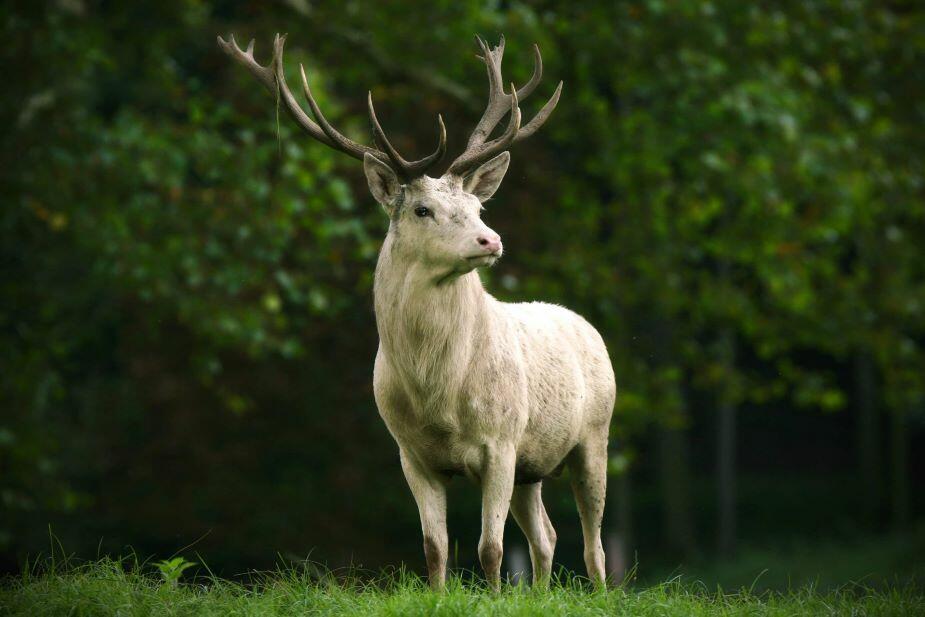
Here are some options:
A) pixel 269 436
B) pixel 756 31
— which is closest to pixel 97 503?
pixel 269 436

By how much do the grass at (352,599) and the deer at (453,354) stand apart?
0.29m

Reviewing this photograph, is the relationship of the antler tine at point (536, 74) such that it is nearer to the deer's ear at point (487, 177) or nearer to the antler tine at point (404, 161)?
the deer's ear at point (487, 177)

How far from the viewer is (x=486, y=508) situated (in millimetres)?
5113

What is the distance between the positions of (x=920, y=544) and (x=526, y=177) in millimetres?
7809

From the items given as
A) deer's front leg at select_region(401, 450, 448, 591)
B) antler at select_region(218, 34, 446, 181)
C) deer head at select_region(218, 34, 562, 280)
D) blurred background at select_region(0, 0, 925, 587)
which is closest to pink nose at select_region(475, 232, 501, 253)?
deer head at select_region(218, 34, 562, 280)

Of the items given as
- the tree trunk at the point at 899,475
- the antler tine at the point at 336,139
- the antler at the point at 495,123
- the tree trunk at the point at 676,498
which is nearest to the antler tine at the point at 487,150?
the antler at the point at 495,123

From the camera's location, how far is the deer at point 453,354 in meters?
5.14

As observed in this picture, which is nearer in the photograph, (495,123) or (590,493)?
(495,123)

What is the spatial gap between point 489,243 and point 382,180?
774mm

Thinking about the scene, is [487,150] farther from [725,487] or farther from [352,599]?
[725,487]

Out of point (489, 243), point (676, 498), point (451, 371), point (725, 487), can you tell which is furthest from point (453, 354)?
point (725, 487)

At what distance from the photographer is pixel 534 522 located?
234 inches

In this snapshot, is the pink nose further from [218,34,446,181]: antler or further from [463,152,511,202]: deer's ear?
[463,152,511,202]: deer's ear

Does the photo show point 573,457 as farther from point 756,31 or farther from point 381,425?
point 381,425
